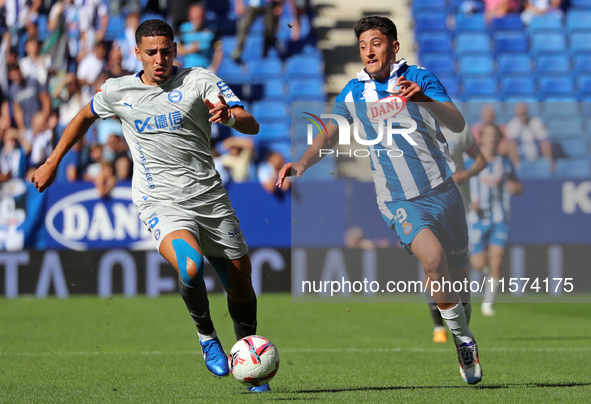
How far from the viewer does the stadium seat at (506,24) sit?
16891 millimetres

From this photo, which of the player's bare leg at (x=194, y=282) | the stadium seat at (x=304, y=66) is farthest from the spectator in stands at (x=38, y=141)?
the player's bare leg at (x=194, y=282)

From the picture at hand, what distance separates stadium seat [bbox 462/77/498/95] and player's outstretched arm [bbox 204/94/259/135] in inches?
438

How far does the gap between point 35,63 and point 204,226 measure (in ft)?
34.7

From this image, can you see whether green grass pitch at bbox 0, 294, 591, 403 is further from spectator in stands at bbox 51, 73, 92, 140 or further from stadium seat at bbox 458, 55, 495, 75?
stadium seat at bbox 458, 55, 495, 75

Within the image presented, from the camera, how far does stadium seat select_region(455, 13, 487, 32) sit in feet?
55.3

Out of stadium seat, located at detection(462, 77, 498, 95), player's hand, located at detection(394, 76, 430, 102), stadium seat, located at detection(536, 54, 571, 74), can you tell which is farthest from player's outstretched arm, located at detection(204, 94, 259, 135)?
stadium seat, located at detection(536, 54, 571, 74)

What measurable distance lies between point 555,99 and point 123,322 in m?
9.68

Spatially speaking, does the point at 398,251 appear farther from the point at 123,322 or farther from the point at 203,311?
the point at 203,311

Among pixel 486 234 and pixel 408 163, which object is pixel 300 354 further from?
pixel 486 234

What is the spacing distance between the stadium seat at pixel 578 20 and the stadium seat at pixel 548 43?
0.38 meters

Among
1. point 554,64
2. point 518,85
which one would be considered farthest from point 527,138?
point 554,64

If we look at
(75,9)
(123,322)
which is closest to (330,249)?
(123,322)

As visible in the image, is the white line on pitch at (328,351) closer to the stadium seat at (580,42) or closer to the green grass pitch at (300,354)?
the green grass pitch at (300,354)

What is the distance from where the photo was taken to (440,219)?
17.6 feet
